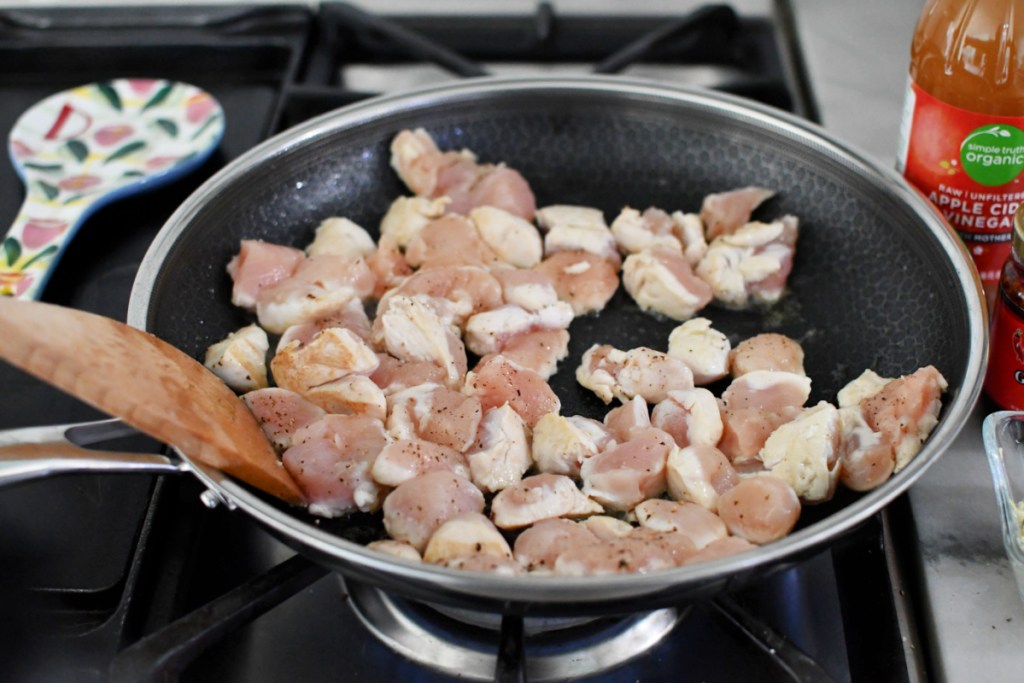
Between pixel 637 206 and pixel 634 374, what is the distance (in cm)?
37

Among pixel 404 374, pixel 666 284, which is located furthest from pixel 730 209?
pixel 404 374

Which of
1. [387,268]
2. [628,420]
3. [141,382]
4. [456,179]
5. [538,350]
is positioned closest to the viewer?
[141,382]

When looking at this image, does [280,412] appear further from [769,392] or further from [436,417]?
[769,392]

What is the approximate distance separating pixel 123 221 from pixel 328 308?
494mm

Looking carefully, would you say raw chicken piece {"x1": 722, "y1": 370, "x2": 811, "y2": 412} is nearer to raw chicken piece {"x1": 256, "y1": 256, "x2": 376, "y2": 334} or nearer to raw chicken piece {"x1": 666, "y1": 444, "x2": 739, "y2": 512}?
raw chicken piece {"x1": 666, "y1": 444, "x2": 739, "y2": 512}

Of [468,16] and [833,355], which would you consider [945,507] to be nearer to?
[833,355]

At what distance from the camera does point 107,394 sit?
84cm

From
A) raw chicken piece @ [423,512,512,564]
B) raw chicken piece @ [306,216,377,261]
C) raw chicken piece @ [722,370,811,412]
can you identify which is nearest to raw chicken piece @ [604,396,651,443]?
raw chicken piece @ [722,370,811,412]

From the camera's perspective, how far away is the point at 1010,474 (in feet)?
3.18

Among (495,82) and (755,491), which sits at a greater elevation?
(495,82)

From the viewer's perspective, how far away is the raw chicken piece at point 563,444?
1052 mm

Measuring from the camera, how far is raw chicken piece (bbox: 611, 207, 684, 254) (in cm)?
133

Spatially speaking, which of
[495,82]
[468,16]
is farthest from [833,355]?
[468,16]

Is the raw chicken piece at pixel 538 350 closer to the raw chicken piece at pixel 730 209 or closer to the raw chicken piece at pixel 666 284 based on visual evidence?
the raw chicken piece at pixel 666 284
